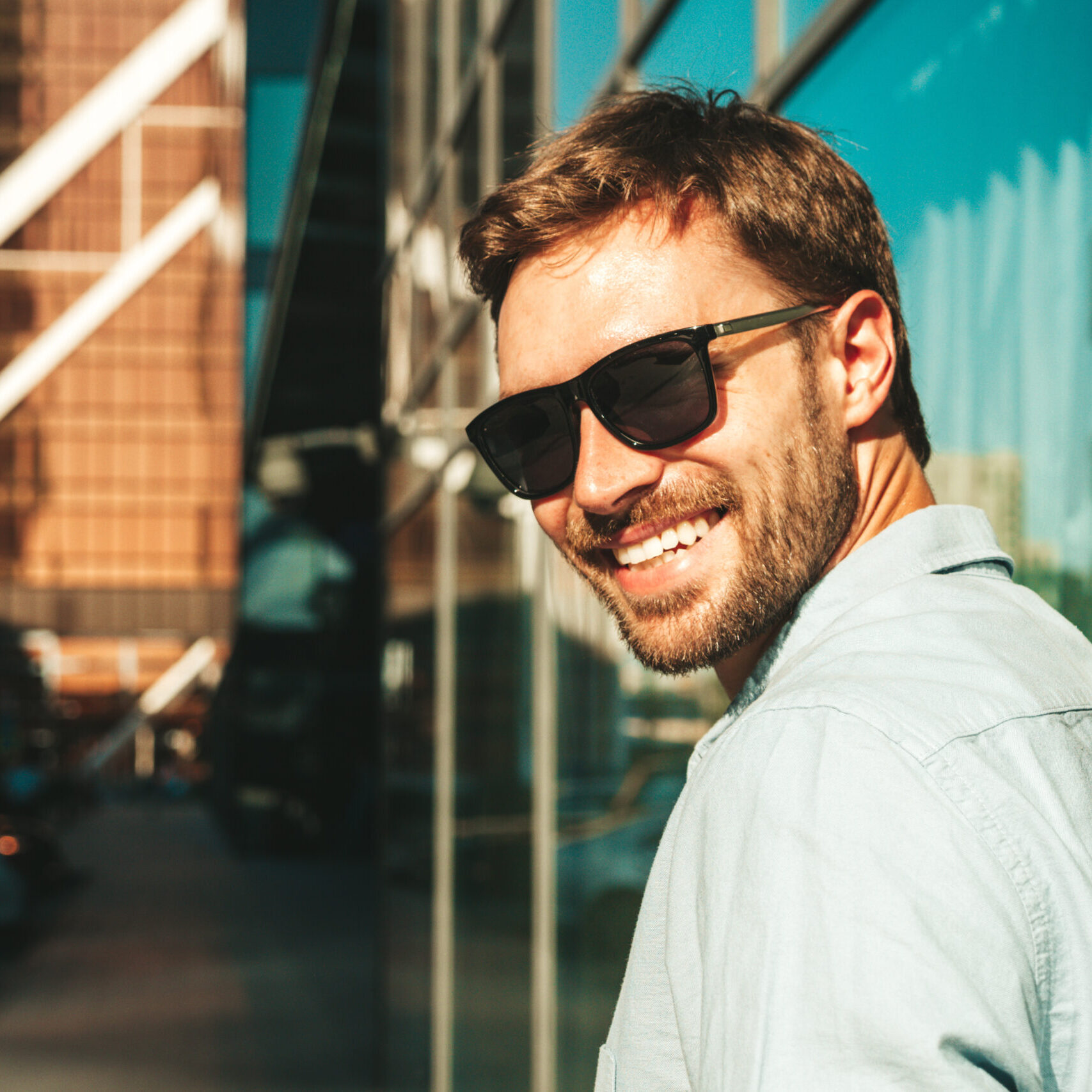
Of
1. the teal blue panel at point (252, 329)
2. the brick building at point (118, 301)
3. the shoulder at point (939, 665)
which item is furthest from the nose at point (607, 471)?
the brick building at point (118, 301)

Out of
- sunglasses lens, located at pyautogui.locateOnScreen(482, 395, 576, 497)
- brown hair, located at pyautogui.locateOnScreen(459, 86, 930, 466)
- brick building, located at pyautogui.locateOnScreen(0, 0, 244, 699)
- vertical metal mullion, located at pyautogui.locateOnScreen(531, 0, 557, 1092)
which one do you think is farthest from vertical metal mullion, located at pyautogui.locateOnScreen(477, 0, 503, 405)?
brick building, located at pyautogui.locateOnScreen(0, 0, 244, 699)

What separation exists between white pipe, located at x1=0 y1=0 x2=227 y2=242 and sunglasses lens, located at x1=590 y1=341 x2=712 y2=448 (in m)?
66.9

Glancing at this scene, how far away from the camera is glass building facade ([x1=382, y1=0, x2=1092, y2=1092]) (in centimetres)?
175

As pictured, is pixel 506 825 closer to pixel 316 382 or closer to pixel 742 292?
pixel 742 292

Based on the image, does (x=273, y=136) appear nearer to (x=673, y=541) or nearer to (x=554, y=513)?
(x=554, y=513)

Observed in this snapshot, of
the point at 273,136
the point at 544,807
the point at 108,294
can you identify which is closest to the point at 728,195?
the point at 544,807

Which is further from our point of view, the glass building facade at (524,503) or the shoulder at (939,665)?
the glass building facade at (524,503)

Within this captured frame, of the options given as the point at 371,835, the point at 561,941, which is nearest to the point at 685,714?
the point at 561,941

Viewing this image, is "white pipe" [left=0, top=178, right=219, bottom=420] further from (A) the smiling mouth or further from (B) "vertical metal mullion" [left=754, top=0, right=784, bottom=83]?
(A) the smiling mouth

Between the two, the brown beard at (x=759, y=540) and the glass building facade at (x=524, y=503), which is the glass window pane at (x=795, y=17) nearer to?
the glass building facade at (x=524, y=503)

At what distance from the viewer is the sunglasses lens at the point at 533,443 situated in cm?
150

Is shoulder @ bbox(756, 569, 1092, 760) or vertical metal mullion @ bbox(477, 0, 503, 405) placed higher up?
vertical metal mullion @ bbox(477, 0, 503, 405)

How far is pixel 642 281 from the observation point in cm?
139

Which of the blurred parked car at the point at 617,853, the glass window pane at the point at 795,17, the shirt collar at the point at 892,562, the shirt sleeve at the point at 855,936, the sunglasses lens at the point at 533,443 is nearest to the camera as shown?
the shirt sleeve at the point at 855,936
